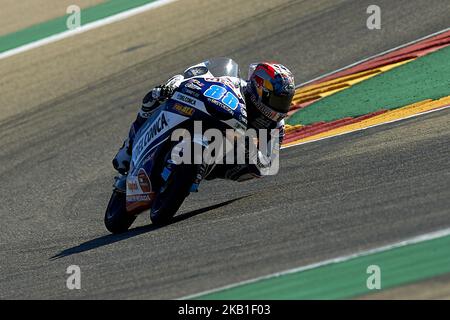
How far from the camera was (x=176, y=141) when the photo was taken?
9.66 m

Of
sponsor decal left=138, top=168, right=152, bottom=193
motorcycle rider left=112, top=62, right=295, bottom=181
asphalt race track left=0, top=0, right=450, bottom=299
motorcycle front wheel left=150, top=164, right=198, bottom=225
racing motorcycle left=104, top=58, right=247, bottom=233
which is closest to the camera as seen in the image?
asphalt race track left=0, top=0, right=450, bottom=299

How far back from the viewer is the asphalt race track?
7812 millimetres

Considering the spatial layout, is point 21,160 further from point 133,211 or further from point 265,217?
point 265,217

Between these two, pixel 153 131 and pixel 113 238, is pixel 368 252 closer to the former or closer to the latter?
pixel 153 131

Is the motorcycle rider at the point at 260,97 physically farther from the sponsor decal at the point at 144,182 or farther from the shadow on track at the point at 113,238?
the shadow on track at the point at 113,238

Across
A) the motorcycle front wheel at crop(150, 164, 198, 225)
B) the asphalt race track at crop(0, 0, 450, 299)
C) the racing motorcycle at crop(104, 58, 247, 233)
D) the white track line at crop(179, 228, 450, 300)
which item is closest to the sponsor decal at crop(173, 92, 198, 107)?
Result: the racing motorcycle at crop(104, 58, 247, 233)

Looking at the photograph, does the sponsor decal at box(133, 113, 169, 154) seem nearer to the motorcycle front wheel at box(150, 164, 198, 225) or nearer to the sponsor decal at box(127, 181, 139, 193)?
the sponsor decal at box(127, 181, 139, 193)

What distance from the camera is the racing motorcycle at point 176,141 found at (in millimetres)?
9430

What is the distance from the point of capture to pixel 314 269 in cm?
709

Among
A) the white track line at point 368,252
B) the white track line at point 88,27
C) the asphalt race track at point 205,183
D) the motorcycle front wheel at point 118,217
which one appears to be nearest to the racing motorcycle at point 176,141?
the motorcycle front wheel at point 118,217

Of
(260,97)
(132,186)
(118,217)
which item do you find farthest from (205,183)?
(260,97)

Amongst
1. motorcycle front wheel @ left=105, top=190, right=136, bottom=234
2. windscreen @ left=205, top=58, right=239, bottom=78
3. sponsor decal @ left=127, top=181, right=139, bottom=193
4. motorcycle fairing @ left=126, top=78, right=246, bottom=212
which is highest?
windscreen @ left=205, top=58, right=239, bottom=78

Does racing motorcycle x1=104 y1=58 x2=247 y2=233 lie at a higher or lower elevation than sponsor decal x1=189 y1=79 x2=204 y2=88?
lower

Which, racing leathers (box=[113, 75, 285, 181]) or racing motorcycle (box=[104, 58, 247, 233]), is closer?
racing motorcycle (box=[104, 58, 247, 233])
